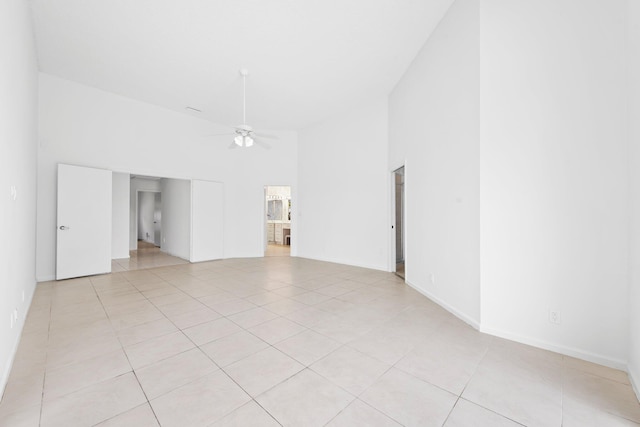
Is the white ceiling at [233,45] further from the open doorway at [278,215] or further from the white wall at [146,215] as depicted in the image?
the white wall at [146,215]

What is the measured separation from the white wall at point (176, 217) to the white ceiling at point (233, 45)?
2.37 m

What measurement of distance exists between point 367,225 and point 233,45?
13.3ft

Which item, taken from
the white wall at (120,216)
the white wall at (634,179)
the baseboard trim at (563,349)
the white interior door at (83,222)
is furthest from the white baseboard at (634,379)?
the white wall at (120,216)

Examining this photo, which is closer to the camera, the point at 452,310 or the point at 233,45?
the point at 452,310

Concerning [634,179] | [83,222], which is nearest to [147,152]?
[83,222]

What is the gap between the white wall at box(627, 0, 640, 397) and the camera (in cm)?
176

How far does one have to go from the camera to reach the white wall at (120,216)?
687 centimetres

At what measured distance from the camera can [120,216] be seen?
695cm

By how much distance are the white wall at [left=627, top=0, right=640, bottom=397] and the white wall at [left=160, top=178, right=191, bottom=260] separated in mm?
7216

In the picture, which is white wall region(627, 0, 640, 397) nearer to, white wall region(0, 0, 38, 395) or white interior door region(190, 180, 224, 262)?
white wall region(0, 0, 38, 395)

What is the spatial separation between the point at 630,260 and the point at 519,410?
1455 millimetres

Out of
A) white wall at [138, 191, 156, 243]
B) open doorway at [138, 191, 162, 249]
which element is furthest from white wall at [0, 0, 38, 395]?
white wall at [138, 191, 156, 243]

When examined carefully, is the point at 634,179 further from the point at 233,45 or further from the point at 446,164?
the point at 233,45

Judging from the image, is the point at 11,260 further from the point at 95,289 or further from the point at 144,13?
the point at 144,13
